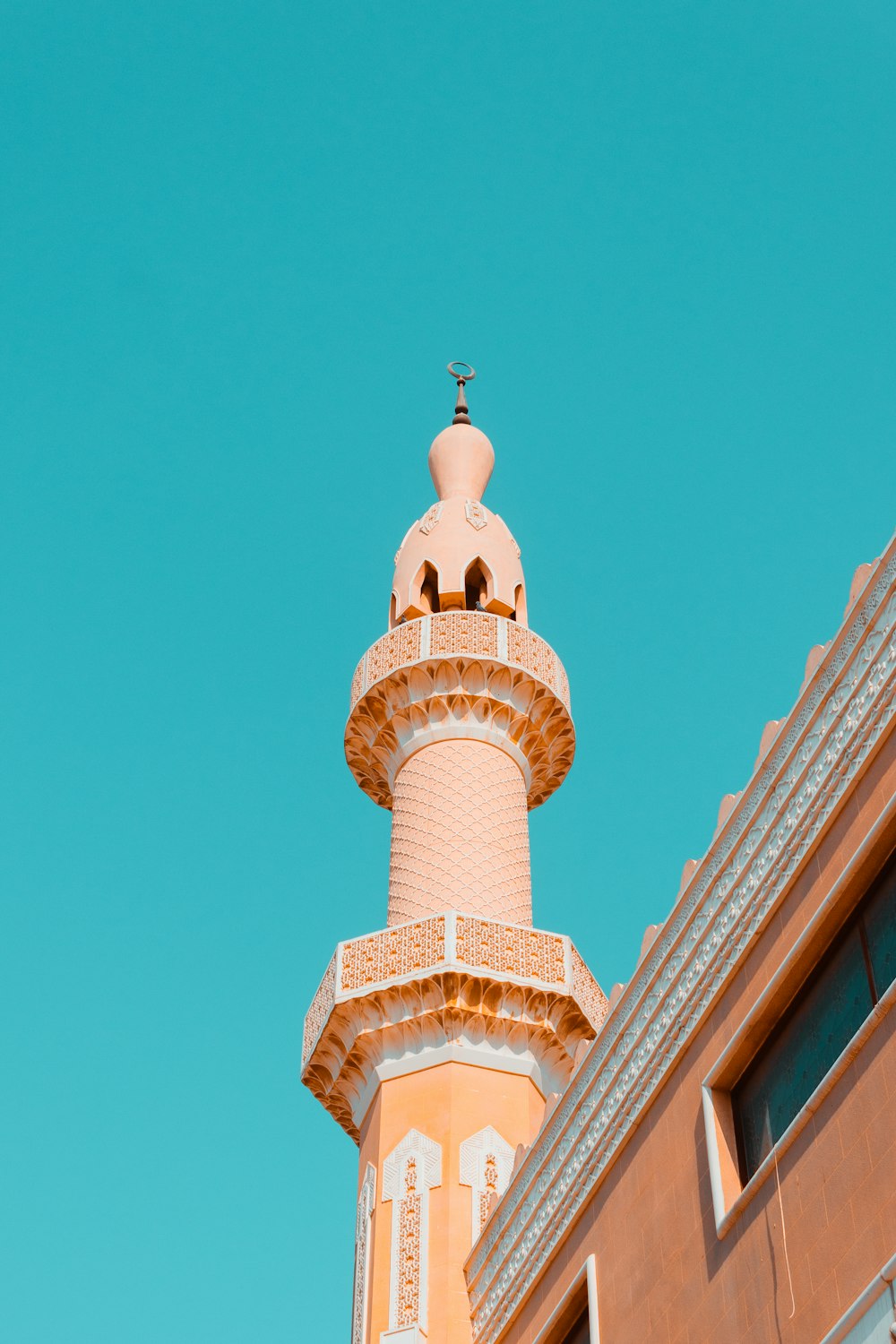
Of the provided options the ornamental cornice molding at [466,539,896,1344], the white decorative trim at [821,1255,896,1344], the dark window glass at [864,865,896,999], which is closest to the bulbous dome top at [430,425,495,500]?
the ornamental cornice molding at [466,539,896,1344]

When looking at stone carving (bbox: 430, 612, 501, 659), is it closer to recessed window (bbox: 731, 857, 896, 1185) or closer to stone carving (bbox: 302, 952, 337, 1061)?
stone carving (bbox: 302, 952, 337, 1061)

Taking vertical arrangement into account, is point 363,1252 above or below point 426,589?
below

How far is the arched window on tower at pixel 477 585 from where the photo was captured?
60.0 ft

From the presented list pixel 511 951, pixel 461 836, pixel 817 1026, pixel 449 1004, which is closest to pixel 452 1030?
pixel 449 1004

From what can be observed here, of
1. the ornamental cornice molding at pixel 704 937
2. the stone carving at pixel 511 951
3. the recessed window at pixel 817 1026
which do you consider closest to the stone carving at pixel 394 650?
the stone carving at pixel 511 951

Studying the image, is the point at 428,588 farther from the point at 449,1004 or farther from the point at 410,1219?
the point at 410,1219

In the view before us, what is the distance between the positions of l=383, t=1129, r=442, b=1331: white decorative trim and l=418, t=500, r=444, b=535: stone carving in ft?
22.1

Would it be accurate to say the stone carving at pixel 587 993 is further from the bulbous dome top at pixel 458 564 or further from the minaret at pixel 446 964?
the bulbous dome top at pixel 458 564

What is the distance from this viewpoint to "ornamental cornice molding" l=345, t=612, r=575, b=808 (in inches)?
658

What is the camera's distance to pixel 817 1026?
757cm

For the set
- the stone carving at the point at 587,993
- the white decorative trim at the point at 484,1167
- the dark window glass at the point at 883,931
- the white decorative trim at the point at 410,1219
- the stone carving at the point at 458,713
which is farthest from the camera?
the stone carving at the point at 458,713

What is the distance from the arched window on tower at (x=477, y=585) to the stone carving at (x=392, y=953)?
441cm

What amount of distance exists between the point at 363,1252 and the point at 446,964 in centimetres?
208

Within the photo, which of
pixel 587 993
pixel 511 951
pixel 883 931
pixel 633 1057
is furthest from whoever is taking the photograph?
pixel 587 993
